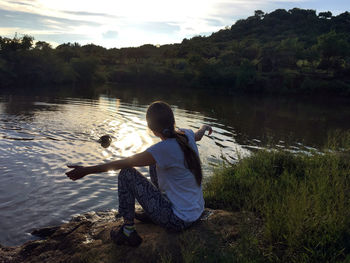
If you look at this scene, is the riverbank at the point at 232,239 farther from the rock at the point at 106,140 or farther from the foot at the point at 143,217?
the rock at the point at 106,140

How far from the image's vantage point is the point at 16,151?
9922 mm

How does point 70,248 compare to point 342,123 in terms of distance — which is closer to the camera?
point 70,248

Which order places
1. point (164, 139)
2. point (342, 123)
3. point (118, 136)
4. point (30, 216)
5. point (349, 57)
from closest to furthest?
point (164, 139) → point (30, 216) → point (118, 136) → point (342, 123) → point (349, 57)

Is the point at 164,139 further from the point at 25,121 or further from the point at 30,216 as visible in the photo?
the point at 25,121

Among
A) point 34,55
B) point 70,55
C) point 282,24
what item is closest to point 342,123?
point 34,55

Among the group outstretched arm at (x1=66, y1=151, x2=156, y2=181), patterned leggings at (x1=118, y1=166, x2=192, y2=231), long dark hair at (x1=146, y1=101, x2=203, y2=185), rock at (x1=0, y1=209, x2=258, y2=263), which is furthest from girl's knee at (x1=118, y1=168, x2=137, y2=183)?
rock at (x1=0, y1=209, x2=258, y2=263)

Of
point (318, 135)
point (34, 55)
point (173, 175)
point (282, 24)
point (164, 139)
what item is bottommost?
point (318, 135)

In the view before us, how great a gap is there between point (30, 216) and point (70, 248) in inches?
77.0

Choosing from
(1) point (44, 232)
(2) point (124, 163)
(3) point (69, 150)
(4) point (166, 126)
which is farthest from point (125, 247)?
(3) point (69, 150)

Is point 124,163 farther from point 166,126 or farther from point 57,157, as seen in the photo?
point 57,157

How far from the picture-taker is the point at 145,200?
3.72m

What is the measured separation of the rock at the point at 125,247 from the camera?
139 inches

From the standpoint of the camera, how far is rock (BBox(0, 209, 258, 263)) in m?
3.53

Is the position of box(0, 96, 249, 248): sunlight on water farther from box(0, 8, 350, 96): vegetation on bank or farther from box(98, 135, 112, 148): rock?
box(0, 8, 350, 96): vegetation on bank
